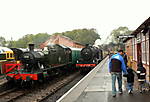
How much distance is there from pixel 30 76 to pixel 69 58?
9.56 meters

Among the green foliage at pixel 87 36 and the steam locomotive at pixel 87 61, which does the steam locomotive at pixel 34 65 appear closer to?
the steam locomotive at pixel 87 61

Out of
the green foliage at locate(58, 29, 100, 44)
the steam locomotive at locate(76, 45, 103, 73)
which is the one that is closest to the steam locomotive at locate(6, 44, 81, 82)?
the steam locomotive at locate(76, 45, 103, 73)

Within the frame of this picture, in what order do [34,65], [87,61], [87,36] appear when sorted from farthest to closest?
[87,36] < [87,61] < [34,65]

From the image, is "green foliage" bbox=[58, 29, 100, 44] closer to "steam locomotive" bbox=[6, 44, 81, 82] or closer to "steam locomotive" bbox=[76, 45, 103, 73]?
"steam locomotive" bbox=[76, 45, 103, 73]

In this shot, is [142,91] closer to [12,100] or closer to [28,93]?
[12,100]

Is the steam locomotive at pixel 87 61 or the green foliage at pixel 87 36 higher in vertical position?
the green foliage at pixel 87 36

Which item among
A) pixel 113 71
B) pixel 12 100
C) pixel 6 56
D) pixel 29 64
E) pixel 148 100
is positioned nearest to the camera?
pixel 148 100

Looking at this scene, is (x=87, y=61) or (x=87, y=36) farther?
(x=87, y=36)

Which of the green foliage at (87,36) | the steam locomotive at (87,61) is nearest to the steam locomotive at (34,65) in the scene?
the steam locomotive at (87,61)

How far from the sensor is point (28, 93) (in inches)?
517

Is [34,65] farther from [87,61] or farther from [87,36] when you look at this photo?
[87,36]

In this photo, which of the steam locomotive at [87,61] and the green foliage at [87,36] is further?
the green foliage at [87,36]

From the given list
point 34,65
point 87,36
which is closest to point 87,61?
point 34,65

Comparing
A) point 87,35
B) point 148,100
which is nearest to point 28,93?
point 148,100
